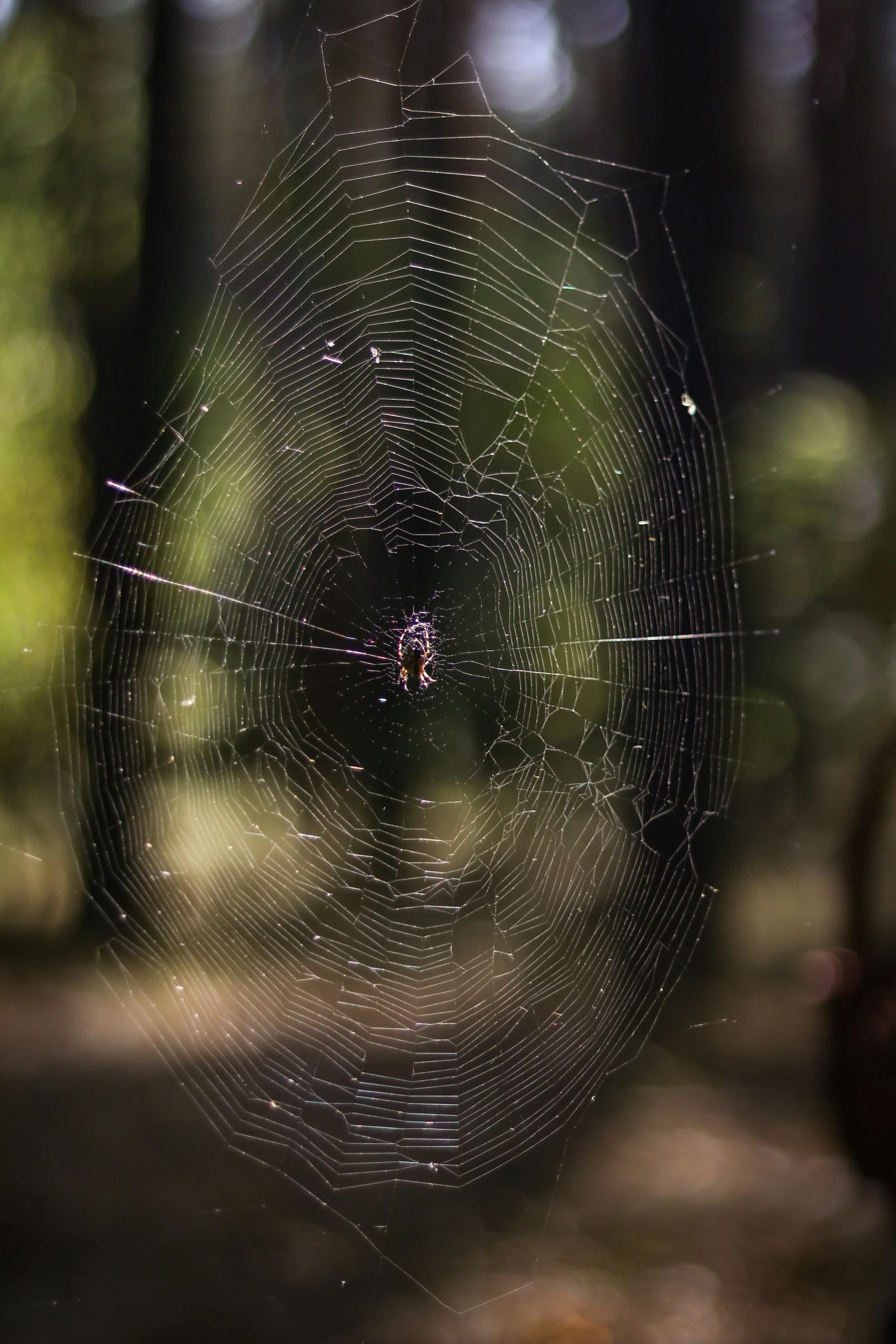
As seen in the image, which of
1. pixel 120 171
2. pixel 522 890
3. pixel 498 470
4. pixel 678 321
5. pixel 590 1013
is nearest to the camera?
pixel 590 1013

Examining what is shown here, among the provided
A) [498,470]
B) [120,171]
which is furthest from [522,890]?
[120,171]

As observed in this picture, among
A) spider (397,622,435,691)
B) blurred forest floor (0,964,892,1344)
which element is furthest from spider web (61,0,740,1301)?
blurred forest floor (0,964,892,1344)

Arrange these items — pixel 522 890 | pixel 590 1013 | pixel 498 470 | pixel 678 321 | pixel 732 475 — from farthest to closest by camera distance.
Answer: pixel 678 321 < pixel 732 475 < pixel 522 890 < pixel 498 470 < pixel 590 1013

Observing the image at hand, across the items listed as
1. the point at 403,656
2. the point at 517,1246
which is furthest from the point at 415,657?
the point at 517,1246

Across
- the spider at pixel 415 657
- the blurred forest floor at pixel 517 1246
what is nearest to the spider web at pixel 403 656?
the spider at pixel 415 657

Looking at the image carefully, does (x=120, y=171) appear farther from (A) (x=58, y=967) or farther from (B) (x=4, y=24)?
(A) (x=58, y=967)

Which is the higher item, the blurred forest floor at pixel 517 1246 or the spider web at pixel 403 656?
the spider web at pixel 403 656

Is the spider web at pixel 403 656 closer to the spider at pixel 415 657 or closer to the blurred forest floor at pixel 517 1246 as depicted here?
the spider at pixel 415 657
